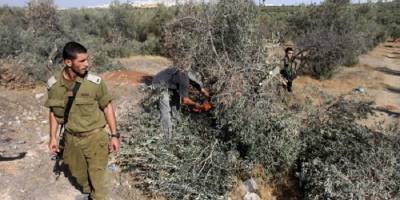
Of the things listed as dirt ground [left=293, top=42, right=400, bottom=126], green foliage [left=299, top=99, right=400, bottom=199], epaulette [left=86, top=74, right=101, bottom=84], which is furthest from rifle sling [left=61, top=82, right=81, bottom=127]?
dirt ground [left=293, top=42, right=400, bottom=126]

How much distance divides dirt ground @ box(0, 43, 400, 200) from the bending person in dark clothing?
36.0 inches

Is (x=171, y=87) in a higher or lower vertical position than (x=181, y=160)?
higher

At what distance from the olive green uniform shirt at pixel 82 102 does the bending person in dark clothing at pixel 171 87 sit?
4.98ft

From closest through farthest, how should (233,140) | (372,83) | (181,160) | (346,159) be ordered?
(346,159), (181,160), (233,140), (372,83)

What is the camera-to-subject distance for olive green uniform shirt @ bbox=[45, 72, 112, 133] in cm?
353

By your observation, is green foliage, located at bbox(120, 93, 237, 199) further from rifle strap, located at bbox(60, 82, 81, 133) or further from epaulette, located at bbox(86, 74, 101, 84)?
A: epaulette, located at bbox(86, 74, 101, 84)

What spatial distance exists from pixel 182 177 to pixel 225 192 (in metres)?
0.55

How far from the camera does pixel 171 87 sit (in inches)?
207

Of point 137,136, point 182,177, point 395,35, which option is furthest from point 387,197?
point 395,35

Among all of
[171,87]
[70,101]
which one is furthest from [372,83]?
[70,101]

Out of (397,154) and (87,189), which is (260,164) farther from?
(87,189)

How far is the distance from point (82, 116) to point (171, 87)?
70.9 inches

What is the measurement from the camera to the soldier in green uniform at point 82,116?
11.5 feet

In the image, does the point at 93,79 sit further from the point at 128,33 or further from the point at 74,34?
the point at 128,33
